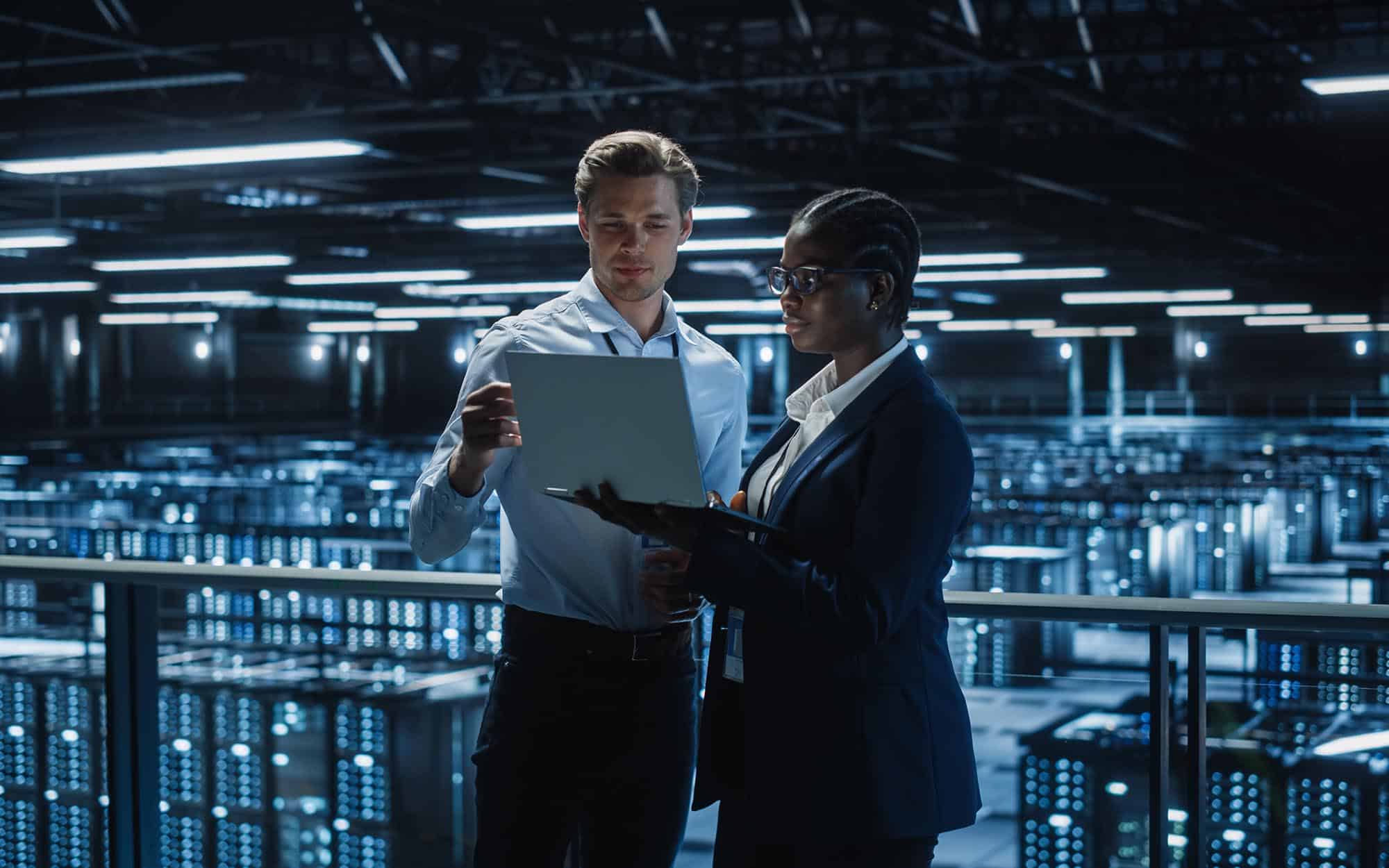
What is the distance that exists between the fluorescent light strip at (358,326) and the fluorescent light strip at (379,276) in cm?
844

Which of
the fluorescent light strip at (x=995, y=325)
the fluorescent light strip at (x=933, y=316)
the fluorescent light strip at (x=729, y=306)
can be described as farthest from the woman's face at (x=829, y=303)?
the fluorescent light strip at (x=995, y=325)

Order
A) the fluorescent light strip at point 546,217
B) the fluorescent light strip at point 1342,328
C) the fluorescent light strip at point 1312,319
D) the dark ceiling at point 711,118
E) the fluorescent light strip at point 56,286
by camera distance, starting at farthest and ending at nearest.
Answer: the fluorescent light strip at point 1342,328 → the fluorescent light strip at point 1312,319 → the fluorescent light strip at point 56,286 → the fluorescent light strip at point 546,217 → the dark ceiling at point 711,118

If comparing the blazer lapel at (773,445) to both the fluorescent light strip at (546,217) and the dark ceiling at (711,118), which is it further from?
the fluorescent light strip at (546,217)

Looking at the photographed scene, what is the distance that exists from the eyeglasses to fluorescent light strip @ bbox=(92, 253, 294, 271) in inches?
543

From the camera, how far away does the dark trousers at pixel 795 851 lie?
1.43 meters

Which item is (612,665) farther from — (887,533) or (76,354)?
(76,354)

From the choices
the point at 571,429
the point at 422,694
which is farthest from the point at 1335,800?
the point at 422,694

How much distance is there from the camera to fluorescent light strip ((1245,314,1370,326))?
901 inches

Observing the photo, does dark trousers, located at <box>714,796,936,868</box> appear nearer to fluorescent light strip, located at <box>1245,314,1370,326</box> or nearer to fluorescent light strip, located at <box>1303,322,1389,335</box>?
fluorescent light strip, located at <box>1245,314,1370,326</box>

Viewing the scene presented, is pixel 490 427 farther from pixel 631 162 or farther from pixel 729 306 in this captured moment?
pixel 729 306

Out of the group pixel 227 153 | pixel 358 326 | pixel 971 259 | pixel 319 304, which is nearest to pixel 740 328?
pixel 319 304

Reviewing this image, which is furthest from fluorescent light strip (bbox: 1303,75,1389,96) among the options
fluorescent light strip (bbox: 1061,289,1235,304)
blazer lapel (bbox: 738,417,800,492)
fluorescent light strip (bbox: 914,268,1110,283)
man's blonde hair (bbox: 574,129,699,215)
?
fluorescent light strip (bbox: 1061,289,1235,304)

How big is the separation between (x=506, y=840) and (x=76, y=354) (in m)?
26.0

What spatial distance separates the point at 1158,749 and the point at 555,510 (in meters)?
1.06
